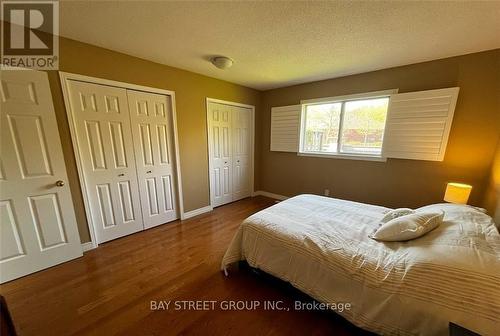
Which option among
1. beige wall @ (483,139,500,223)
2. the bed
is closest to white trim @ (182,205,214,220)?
the bed

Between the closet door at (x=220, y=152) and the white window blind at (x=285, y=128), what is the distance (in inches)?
38.4

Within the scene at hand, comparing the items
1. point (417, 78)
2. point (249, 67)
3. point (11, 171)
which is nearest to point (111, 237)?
point (11, 171)

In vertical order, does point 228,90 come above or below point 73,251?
above

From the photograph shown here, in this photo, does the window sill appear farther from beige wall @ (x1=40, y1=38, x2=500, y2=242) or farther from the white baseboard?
the white baseboard

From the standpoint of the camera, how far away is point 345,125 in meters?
3.21

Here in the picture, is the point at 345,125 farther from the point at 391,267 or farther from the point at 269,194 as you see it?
the point at 391,267

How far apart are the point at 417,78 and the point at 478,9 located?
116 cm

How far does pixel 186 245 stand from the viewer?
A: 2.40m

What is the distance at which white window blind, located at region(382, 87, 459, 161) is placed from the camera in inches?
90.4

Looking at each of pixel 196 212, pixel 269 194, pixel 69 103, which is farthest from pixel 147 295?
pixel 269 194

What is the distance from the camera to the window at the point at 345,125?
2.89m

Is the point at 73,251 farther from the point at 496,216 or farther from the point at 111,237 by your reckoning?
the point at 496,216

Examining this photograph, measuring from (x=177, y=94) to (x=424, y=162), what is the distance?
3669mm

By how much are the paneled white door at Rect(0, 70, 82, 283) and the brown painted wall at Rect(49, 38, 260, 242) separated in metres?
0.10
